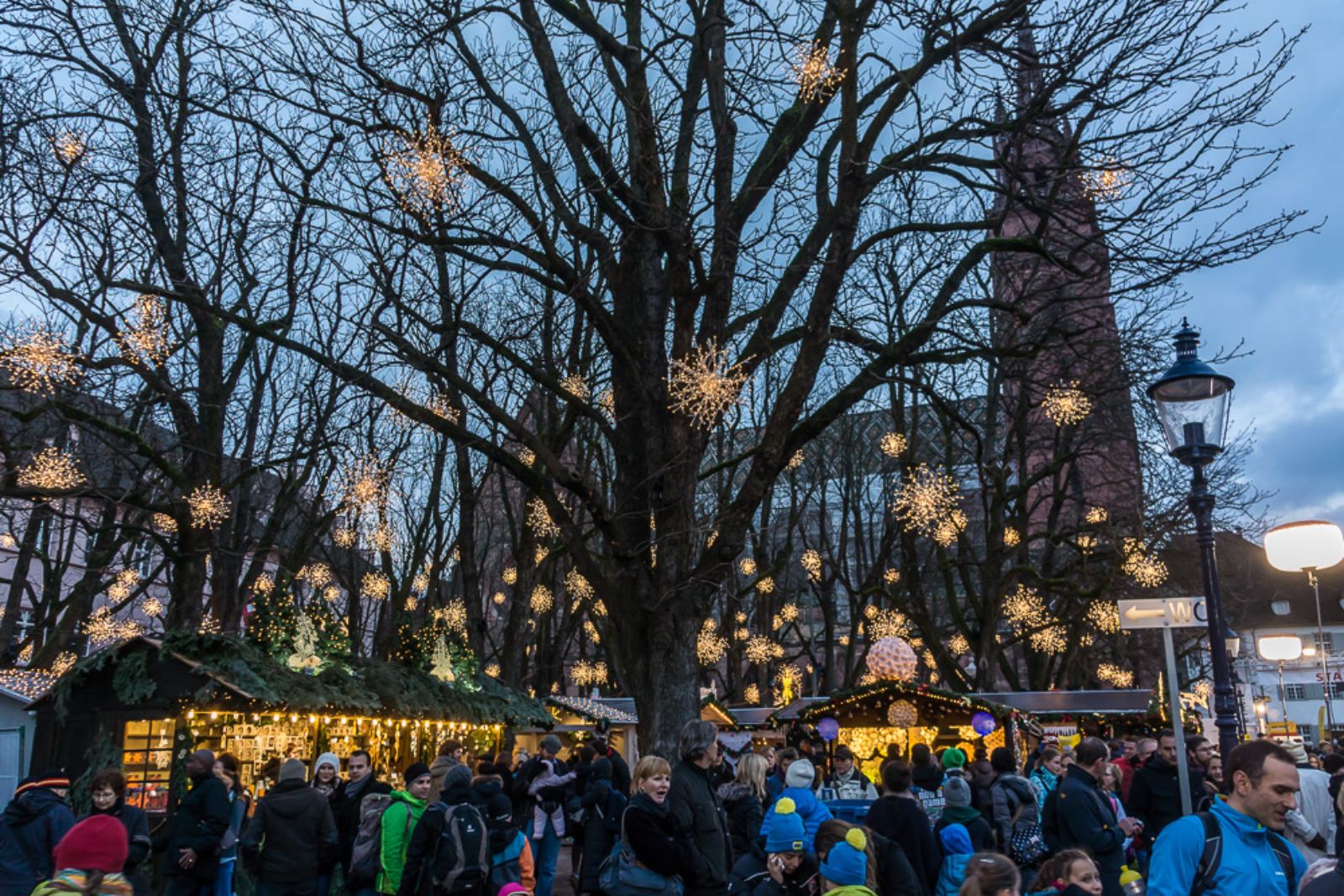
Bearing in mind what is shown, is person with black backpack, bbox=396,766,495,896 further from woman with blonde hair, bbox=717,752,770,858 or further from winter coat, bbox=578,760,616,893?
winter coat, bbox=578,760,616,893

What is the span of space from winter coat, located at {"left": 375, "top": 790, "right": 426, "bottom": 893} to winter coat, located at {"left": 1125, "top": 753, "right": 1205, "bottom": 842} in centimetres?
595

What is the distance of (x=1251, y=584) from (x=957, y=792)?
37236 mm

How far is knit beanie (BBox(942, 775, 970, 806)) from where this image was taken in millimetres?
6945

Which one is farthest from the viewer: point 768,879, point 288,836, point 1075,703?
point 1075,703

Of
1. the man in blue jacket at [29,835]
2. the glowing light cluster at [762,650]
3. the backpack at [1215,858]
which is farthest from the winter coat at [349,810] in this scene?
the glowing light cluster at [762,650]

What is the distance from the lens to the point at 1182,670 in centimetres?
4062

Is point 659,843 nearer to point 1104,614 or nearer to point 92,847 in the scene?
point 92,847

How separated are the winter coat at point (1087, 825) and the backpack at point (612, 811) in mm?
4738

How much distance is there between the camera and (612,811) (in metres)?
10.6

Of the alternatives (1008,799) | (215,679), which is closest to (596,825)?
(1008,799)

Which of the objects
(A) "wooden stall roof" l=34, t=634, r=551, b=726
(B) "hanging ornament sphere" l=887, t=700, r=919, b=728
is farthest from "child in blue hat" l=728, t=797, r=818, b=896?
(B) "hanging ornament sphere" l=887, t=700, r=919, b=728

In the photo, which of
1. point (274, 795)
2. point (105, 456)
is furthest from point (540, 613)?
point (274, 795)

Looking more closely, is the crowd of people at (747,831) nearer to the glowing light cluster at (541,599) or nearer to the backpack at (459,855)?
the backpack at (459,855)

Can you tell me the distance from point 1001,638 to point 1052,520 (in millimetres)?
9046
